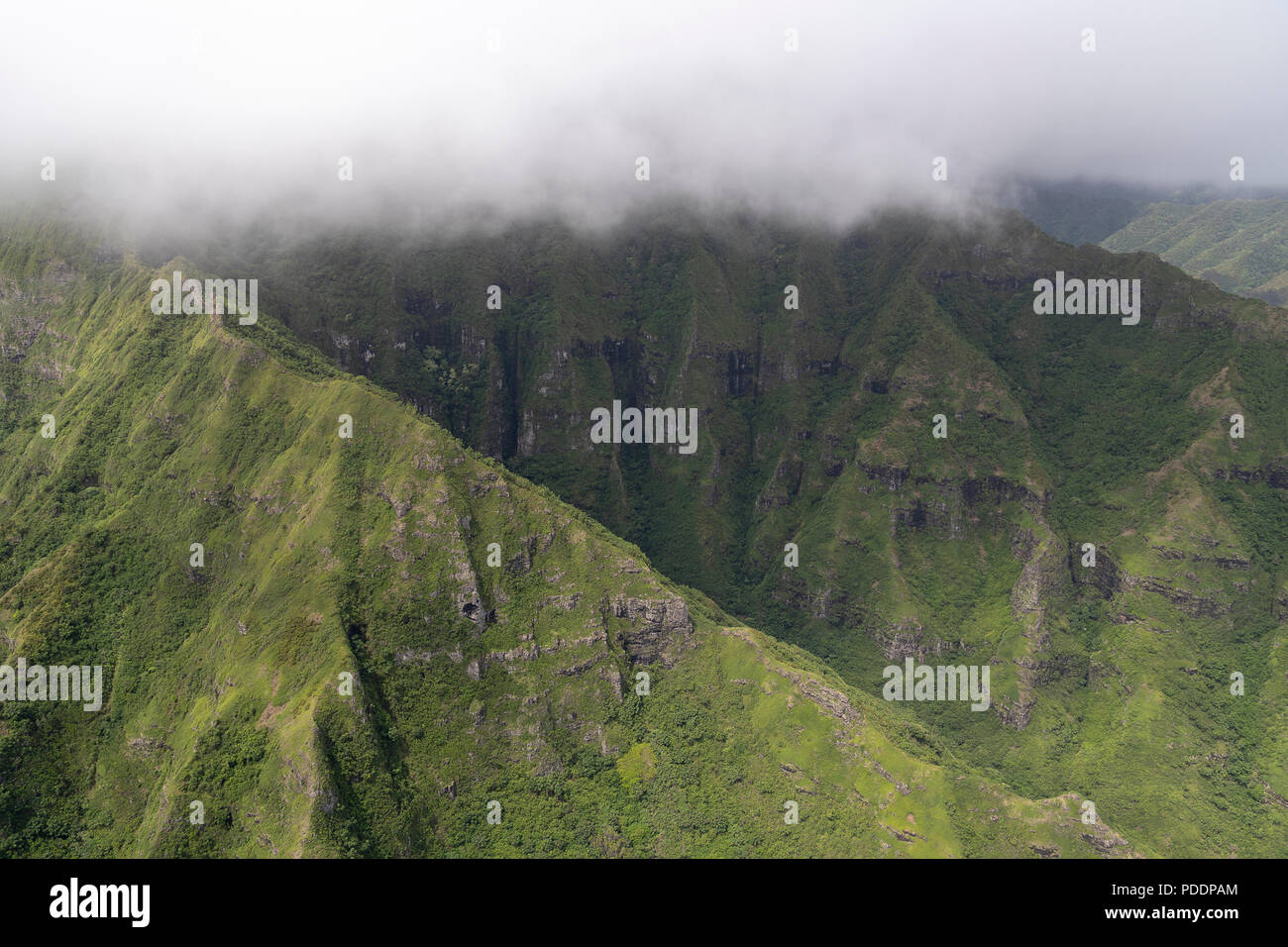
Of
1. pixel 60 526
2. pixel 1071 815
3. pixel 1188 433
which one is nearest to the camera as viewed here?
pixel 1071 815

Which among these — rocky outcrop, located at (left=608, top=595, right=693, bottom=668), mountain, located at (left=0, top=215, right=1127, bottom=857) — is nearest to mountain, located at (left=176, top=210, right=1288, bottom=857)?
mountain, located at (left=0, top=215, right=1127, bottom=857)

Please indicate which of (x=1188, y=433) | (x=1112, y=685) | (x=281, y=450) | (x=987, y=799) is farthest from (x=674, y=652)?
(x=1188, y=433)

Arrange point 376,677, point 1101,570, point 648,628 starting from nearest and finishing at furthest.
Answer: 1. point 376,677
2. point 648,628
3. point 1101,570

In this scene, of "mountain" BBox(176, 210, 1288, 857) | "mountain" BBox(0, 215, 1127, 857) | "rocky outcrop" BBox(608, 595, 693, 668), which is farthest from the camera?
"mountain" BBox(176, 210, 1288, 857)

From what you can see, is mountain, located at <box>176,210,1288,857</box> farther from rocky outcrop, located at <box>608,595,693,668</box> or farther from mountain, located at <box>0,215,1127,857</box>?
rocky outcrop, located at <box>608,595,693,668</box>

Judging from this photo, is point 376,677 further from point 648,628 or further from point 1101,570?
point 1101,570

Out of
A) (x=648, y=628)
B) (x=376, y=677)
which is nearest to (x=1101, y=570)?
(x=648, y=628)

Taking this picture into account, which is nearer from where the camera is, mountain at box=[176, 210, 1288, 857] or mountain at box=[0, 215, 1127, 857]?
mountain at box=[0, 215, 1127, 857]

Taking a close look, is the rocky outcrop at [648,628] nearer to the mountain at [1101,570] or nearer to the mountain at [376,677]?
the mountain at [376,677]

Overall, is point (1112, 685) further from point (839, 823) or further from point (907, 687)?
point (839, 823)
